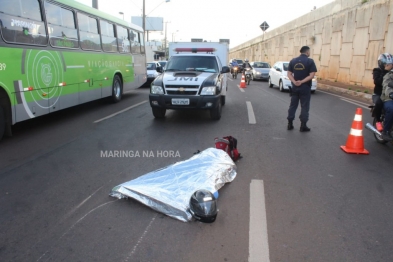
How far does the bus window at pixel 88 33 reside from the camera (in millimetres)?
9570

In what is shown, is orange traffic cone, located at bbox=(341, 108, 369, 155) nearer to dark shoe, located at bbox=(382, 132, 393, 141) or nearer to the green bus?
dark shoe, located at bbox=(382, 132, 393, 141)

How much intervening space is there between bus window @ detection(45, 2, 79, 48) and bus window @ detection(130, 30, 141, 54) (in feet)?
16.6

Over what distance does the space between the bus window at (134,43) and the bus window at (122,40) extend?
0.53 metres

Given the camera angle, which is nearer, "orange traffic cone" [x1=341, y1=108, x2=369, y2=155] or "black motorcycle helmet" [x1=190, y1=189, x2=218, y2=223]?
"black motorcycle helmet" [x1=190, y1=189, x2=218, y2=223]

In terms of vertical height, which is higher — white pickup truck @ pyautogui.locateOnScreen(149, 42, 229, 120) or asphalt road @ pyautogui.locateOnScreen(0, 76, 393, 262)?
white pickup truck @ pyautogui.locateOnScreen(149, 42, 229, 120)

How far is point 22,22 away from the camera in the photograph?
270 inches

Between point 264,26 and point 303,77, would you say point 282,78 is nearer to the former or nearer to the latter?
point 303,77

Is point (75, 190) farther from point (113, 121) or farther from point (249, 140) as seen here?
point (113, 121)

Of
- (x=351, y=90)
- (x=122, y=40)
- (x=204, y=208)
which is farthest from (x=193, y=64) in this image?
(x=351, y=90)

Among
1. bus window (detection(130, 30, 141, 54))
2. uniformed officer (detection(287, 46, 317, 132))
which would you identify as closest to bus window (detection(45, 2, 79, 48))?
bus window (detection(130, 30, 141, 54))

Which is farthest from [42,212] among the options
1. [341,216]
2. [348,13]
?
[348,13]

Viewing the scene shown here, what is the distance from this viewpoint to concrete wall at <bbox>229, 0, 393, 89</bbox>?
1584 centimetres

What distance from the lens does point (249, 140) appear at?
671cm

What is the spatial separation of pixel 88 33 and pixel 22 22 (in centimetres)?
325
